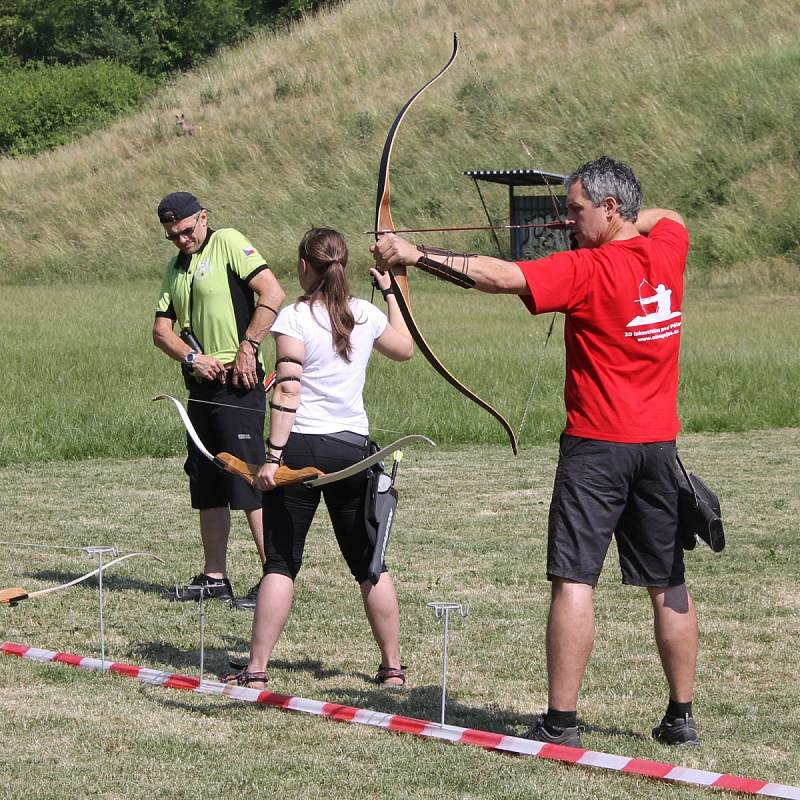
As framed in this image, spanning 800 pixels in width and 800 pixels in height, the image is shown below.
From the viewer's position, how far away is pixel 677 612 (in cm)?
454

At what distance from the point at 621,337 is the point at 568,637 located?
3.07ft

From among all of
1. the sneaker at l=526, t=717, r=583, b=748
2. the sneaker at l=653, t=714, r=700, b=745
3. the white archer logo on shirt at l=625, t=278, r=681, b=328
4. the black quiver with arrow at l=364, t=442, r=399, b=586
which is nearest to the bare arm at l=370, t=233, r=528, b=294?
the white archer logo on shirt at l=625, t=278, r=681, b=328

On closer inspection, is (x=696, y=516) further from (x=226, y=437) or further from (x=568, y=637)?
(x=226, y=437)

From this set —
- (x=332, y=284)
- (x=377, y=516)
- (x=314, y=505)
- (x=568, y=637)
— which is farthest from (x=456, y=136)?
(x=568, y=637)

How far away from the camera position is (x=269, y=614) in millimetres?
5023

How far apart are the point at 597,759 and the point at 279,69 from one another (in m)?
39.2

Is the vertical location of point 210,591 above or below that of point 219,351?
below

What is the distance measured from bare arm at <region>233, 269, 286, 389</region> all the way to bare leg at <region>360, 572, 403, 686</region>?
157 centimetres

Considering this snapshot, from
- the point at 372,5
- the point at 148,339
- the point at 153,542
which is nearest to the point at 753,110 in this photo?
the point at 372,5

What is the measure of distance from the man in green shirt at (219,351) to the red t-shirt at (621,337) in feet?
7.61

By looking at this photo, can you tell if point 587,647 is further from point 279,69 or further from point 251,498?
point 279,69

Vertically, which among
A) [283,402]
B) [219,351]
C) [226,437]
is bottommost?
[226,437]

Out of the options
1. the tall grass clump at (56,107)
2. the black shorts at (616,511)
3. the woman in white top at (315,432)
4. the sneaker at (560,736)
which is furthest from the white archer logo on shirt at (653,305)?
the tall grass clump at (56,107)

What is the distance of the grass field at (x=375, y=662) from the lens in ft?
13.9
